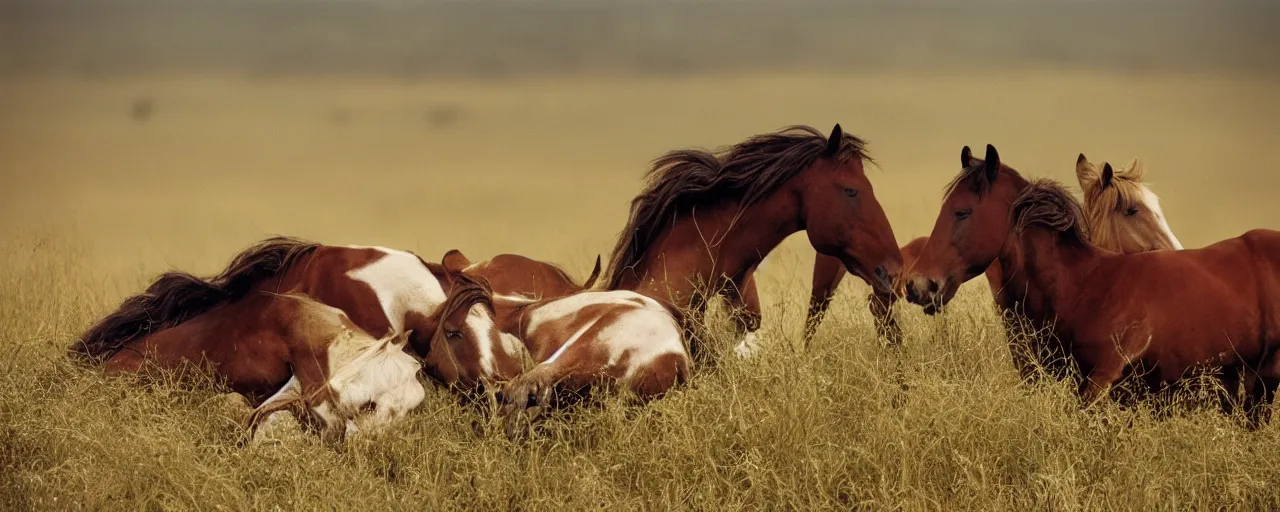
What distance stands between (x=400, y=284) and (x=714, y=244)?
1498mm

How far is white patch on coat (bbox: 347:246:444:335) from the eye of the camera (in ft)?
19.8

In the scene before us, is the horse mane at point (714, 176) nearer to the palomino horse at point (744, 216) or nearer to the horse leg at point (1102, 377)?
the palomino horse at point (744, 216)

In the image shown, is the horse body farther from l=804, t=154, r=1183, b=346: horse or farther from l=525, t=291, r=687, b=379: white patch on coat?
l=804, t=154, r=1183, b=346: horse

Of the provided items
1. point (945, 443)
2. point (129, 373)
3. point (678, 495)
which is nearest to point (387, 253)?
point (129, 373)

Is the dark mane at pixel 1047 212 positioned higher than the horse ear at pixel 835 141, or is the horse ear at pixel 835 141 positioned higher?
the horse ear at pixel 835 141

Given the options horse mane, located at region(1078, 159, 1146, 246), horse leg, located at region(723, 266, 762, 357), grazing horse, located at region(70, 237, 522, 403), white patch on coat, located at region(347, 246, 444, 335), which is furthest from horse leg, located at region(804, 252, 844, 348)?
white patch on coat, located at region(347, 246, 444, 335)

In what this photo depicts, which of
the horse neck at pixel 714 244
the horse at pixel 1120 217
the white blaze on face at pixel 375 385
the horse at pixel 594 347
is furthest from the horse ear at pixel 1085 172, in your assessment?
the white blaze on face at pixel 375 385

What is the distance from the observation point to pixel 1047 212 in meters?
5.81

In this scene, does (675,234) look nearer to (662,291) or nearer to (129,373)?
(662,291)

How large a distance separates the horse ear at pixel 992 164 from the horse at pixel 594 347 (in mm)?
1449

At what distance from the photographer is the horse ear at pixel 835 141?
6.49 metres

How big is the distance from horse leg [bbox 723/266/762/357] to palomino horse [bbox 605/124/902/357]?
0.9 inches

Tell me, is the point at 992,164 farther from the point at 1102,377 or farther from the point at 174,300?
the point at 174,300

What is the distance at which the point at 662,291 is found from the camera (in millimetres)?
6633
